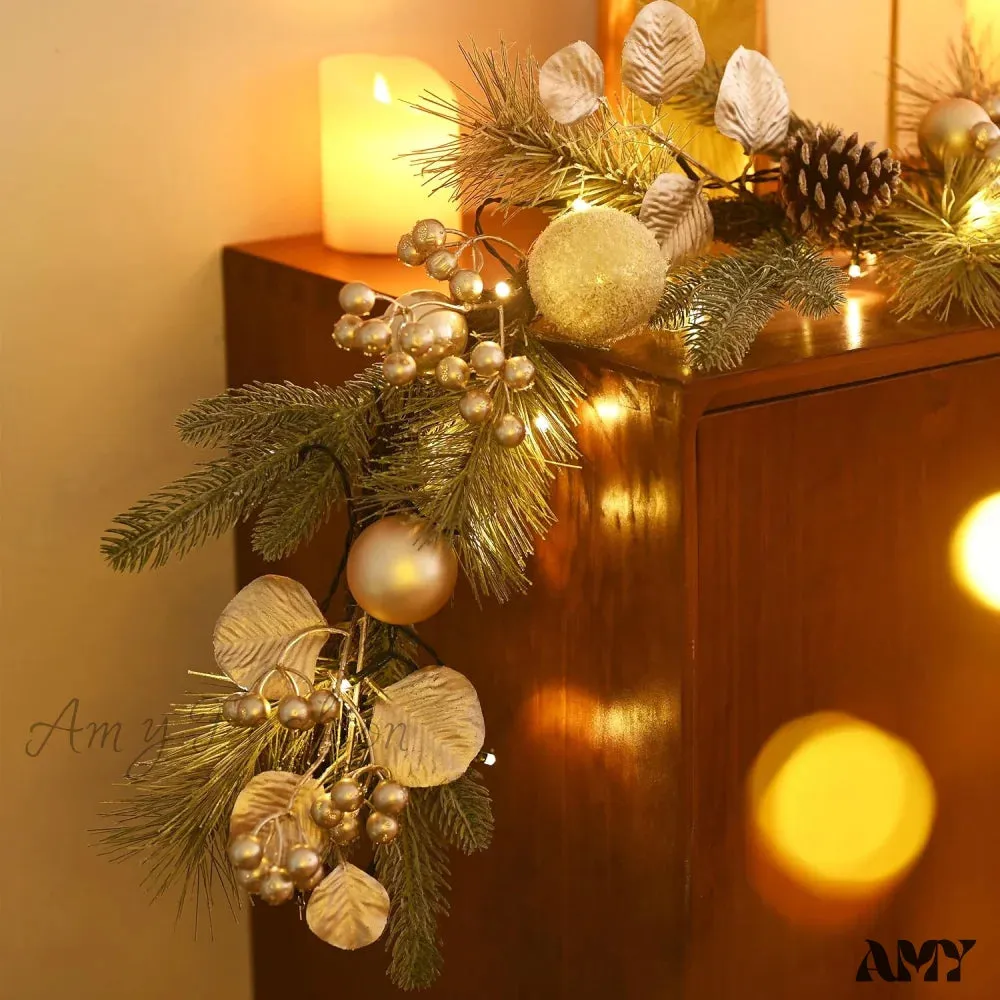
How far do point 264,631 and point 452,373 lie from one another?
172 mm

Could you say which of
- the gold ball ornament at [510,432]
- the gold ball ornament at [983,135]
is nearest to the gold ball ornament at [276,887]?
the gold ball ornament at [510,432]

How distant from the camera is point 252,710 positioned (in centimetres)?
62

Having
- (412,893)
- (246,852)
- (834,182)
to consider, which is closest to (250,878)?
(246,852)

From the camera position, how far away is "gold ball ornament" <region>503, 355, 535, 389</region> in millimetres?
592

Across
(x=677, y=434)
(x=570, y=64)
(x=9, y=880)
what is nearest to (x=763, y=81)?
(x=570, y=64)

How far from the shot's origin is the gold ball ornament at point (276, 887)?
0.58 metres

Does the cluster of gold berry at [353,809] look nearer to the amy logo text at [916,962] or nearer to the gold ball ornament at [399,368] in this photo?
the gold ball ornament at [399,368]

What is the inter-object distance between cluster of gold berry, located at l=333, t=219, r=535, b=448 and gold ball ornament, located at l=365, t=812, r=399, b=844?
0.18 meters

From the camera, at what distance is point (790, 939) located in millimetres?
687

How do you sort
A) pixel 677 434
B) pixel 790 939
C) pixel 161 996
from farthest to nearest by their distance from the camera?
pixel 161 996, pixel 790 939, pixel 677 434

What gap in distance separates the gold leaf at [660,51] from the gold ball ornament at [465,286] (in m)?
0.16

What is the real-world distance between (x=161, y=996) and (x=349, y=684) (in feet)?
1.65

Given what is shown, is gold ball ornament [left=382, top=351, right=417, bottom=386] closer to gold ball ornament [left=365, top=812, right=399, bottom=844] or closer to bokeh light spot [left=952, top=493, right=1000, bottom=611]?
gold ball ornament [left=365, top=812, right=399, bottom=844]

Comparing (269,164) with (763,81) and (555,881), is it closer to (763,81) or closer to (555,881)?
(763,81)
